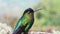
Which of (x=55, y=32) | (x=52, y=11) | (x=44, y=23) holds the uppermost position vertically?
(x=52, y=11)

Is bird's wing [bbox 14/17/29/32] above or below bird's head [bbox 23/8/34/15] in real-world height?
below

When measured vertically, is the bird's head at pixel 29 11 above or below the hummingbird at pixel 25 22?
above

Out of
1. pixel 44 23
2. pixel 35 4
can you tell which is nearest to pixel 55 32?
pixel 44 23

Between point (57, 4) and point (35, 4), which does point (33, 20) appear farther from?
point (57, 4)

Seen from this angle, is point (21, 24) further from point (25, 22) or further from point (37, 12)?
point (37, 12)

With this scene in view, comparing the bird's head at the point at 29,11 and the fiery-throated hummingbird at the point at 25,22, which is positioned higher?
the bird's head at the point at 29,11
